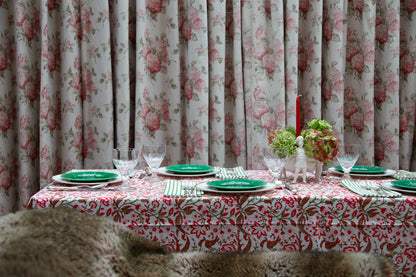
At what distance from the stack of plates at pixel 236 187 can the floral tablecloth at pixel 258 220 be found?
0.03 meters

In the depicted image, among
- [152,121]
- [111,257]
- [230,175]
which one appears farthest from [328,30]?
[111,257]

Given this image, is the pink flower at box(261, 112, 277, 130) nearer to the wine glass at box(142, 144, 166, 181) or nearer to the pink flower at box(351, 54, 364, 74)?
the pink flower at box(351, 54, 364, 74)

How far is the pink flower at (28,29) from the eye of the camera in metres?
2.25

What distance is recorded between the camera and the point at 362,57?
8.52 feet

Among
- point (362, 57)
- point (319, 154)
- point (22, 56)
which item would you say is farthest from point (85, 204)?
point (362, 57)

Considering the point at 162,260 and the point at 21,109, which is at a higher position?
the point at 21,109

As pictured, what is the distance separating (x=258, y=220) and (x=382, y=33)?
2.16 metres

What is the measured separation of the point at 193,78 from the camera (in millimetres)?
2367

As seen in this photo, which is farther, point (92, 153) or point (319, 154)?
point (92, 153)

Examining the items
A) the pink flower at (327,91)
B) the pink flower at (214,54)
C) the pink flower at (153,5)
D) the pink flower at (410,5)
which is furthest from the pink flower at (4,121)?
the pink flower at (410,5)

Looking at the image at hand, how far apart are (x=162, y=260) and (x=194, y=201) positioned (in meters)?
0.52

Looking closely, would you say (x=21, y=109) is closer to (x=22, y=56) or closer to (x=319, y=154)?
(x=22, y=56)

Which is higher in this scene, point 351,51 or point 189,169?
point 351,51

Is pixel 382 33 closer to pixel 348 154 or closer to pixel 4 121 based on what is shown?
pixel 348 154
